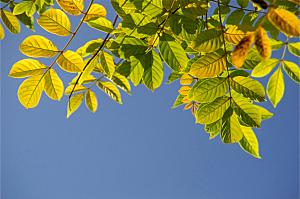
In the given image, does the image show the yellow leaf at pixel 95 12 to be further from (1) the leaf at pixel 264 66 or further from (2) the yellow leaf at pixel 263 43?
(2) the yellow leaf at pixel 263 43

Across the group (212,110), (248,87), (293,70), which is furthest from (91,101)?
(293,70)

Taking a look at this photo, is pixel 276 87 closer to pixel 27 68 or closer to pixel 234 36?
pixel 234 36

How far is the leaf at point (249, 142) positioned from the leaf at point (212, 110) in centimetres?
10

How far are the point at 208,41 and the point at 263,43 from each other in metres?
0.36

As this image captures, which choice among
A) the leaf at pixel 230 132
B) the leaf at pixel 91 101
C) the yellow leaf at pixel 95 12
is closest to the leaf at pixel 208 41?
the leaf at pixel 230 132

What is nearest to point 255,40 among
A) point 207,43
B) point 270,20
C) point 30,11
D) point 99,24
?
point 270,20

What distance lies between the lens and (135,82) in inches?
43.1

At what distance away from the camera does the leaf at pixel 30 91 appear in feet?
3.60

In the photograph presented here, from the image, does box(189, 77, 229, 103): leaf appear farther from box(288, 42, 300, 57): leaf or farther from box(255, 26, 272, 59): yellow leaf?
box(255, 26, 272, 59): yellow leaf

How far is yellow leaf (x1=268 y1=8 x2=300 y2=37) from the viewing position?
568 millimetres

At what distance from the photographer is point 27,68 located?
1.11 metres

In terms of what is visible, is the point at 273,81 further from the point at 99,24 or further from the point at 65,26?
the point at 65,26

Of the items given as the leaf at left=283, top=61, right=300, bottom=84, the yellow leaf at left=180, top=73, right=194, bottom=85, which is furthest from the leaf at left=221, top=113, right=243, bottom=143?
the yellow leaf at left=180, top=73, right=194, bottom=85

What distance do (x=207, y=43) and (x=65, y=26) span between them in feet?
1.57
